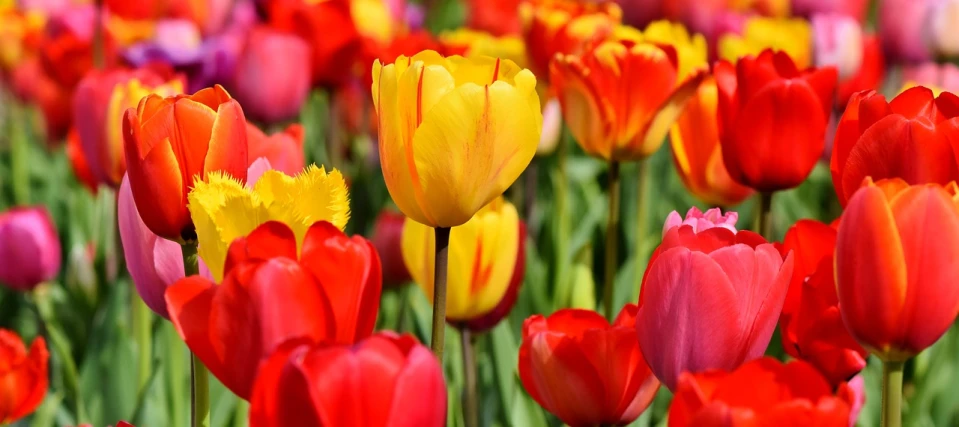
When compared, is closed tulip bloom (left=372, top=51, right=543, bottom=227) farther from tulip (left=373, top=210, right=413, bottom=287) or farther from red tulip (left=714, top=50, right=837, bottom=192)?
tulip (left=373, top=210, right=413, bottom=287)

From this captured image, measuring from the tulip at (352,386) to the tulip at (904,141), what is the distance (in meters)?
0.43

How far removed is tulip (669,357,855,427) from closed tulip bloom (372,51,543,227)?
10.6 inches

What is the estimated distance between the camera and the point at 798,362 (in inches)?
26.3

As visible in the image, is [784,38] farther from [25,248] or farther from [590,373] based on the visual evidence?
[590,373]

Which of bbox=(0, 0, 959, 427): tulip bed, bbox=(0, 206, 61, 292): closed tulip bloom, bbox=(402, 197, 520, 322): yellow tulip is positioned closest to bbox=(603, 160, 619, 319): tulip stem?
bbox=(0, 0, 959, 427): tulip bed

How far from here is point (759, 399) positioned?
26.3 inches

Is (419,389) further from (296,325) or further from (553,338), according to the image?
Result: (553,338)

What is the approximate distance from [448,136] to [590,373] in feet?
0.68

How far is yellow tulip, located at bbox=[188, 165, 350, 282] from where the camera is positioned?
761 millimetres

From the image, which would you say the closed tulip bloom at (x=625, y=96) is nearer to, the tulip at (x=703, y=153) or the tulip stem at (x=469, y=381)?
the tulip at (x=703, y=153)

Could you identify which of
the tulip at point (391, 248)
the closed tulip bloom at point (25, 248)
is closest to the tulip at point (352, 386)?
the tulip at point (391, 248)

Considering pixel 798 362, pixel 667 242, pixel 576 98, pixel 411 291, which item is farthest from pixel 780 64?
pixel 411 291

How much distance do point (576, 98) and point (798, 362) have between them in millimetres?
830

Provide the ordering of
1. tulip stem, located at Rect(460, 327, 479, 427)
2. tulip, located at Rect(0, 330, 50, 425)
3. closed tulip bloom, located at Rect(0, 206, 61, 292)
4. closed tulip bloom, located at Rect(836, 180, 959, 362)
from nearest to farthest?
1. closed tulip bloom, located at Rect(836, 180, 959, 362)
2. tulip, located at Rect(0, 330, 50, 425)
3. tulip stem, located at Rect(460, 327, 479, 427)
4. closed tulip bloom, located at Rect(0, 206, 61, 292)
